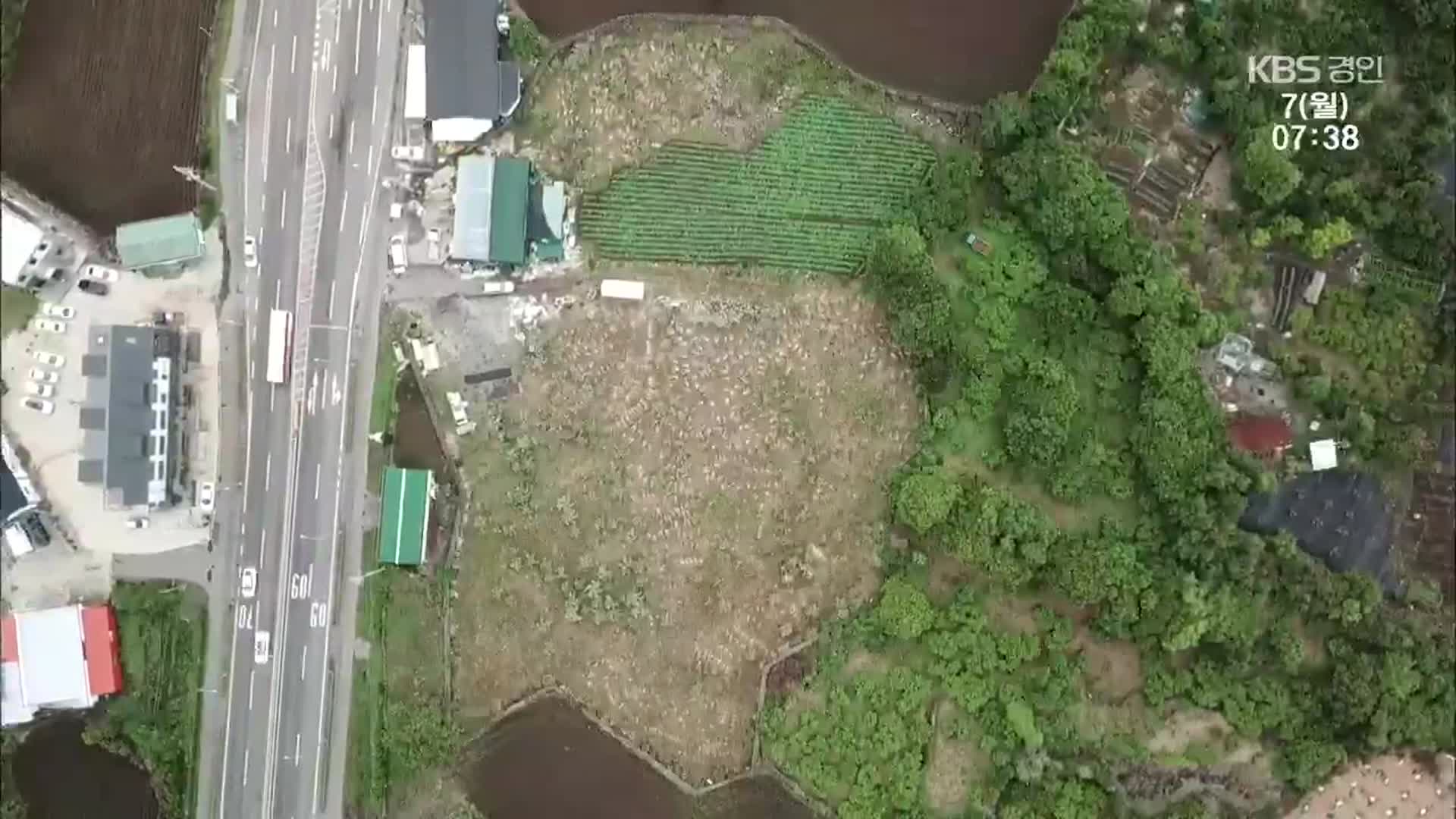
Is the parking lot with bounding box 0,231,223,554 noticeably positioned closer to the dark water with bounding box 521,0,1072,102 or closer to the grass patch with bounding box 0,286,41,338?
the grass patch with bounding box 0,286,41,338

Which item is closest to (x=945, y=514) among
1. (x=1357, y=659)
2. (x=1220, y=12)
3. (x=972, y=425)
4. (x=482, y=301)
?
(x=972, y=425)

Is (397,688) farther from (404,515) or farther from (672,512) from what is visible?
(672,512)

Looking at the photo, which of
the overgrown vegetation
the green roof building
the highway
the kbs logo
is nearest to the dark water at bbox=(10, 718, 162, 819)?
the highway

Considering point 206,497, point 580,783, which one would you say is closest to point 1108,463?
point 580,783

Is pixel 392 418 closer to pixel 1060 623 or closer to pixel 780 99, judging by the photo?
pixel 780 99

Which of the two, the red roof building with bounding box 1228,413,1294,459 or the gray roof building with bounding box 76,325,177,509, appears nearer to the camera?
the gray roof building with bounding box 76,325,177,509
